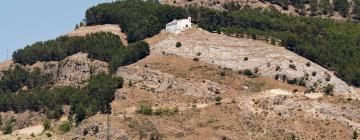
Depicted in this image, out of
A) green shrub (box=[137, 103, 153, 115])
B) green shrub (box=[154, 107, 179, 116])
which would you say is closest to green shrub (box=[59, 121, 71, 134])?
green shrub (box=[137, 103, 153, 115])

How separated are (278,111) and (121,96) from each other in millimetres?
29978

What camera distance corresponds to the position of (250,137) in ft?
576

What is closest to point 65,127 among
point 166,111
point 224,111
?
point 166,111

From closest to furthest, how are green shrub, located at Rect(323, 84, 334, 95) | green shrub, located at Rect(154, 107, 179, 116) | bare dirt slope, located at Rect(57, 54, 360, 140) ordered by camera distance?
1. bare dirt slope, located at Rect(57, 54, 360, 140)
2. green shrub, located at Rect(154, 107, 179, 116)
3. green shrub, located at Rect(323, 84, 334, 95)

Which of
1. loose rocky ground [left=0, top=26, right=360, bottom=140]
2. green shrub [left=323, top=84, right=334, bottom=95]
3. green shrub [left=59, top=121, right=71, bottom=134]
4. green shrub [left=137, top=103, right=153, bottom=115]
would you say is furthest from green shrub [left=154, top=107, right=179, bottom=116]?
green shrub [left=323, top=84, right=334, bottom=95]

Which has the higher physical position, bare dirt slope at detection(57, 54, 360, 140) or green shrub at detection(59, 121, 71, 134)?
bare dirt slope at detection(57, 54, 360, 140)

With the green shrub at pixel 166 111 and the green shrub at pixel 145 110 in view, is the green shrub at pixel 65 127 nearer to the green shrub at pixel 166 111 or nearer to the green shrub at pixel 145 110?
the green shrub at pixel 145 110

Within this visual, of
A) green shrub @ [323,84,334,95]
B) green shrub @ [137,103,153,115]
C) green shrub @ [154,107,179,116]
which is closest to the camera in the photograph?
green shrub @ [137,103,153,115]

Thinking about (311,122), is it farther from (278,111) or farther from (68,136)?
(68,136)

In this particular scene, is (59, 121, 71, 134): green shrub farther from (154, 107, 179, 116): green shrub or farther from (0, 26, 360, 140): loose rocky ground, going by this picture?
(154, 107, 179, 116): green shrub

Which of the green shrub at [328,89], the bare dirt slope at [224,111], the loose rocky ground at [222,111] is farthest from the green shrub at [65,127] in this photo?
the green shrub at [328,89]

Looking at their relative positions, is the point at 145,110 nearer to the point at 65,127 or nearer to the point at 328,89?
the point at 65,127

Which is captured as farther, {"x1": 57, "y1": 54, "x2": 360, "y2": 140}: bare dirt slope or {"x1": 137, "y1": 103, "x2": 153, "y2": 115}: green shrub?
{"x1": 137, "y1": 103, "x2": 153, "y2": 115}: green shrub

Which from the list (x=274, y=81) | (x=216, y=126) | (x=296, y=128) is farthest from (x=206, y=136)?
(x=274, y=81)
